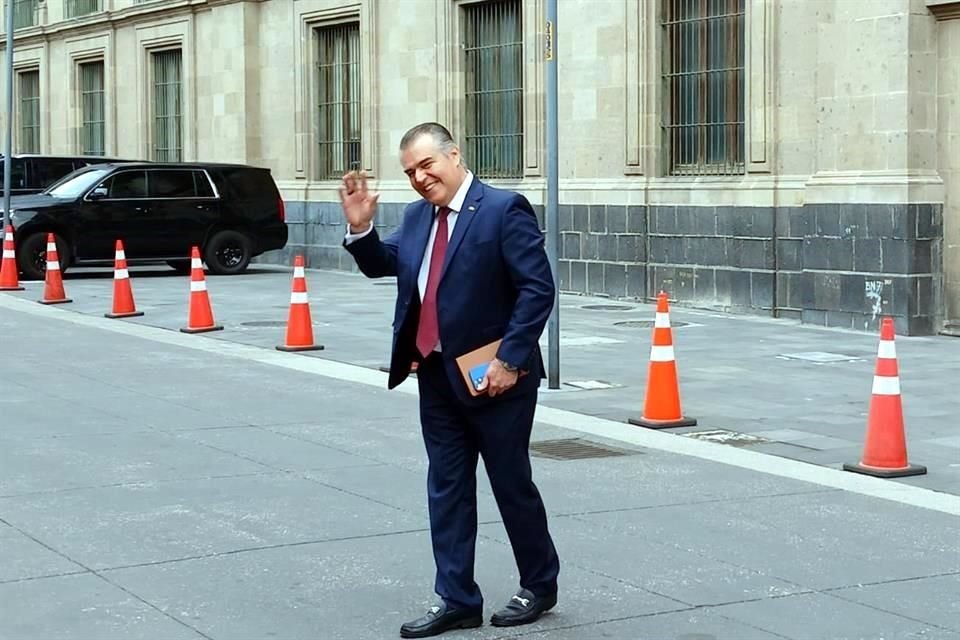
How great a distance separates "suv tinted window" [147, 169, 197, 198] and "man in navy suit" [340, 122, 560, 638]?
1938cm

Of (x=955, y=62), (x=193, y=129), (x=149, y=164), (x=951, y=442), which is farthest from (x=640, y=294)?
(x=193, y=129)

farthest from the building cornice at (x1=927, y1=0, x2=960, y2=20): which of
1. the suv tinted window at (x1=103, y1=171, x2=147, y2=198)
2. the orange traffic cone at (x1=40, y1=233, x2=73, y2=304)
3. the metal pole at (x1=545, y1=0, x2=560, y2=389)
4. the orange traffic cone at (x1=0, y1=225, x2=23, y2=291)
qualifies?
the suv tinted window at (x1=103, y1=171, x2=147, y2=198)

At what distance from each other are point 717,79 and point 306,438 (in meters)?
10.3

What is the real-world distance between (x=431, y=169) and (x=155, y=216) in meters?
19.4

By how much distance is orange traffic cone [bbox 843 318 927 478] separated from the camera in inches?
348

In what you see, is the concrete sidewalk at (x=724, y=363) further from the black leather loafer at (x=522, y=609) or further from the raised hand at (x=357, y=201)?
the raised hand at (x=357, y=201)

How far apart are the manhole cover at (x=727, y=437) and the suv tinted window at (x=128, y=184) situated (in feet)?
51.6

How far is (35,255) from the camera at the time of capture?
944 inches

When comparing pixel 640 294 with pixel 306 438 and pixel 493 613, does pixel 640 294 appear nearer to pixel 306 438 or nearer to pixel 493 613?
pixel 306 438

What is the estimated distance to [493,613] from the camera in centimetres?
597

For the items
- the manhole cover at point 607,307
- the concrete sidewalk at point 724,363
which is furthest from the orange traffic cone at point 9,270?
the manhole cover at point 607,307

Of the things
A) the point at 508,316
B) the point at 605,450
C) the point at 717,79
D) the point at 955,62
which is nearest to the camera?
the point at 508,316

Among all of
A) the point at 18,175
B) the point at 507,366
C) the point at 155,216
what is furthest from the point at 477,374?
the point at 18,175

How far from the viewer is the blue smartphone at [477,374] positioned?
5676 mm
